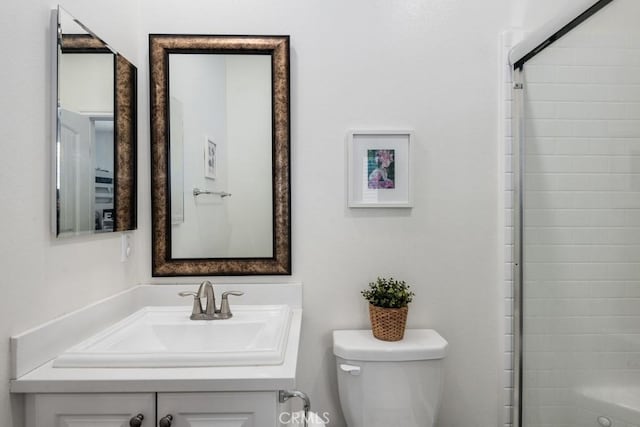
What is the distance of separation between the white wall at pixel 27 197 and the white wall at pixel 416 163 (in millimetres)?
550

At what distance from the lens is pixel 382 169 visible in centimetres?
171

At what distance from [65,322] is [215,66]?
1084 millimetres

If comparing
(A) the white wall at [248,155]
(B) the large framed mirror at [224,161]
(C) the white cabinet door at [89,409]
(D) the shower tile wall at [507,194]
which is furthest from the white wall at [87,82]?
(D) the shower tile wall at [507,194]

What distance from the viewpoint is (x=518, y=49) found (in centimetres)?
164

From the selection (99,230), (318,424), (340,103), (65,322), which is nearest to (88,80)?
(99,230)

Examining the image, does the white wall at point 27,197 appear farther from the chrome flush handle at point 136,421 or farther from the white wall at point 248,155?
the white wall at point 248,155

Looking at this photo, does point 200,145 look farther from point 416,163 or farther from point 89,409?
point 89,409

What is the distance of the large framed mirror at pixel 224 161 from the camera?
5.48 feet

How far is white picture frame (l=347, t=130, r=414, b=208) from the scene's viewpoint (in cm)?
171

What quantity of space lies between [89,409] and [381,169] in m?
1.26

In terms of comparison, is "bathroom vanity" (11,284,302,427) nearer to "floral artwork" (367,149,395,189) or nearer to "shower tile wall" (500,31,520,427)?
"floral artwork" (367,149,395,189)

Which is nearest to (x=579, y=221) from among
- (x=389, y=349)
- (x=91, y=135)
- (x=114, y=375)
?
(x=389, y=349)

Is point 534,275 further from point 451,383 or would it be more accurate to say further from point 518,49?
point 518,49

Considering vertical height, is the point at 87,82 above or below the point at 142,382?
above
